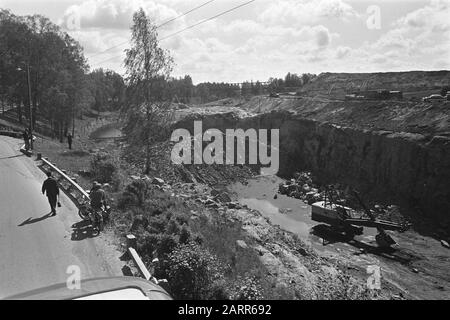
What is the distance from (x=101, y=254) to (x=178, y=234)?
93.9 inches

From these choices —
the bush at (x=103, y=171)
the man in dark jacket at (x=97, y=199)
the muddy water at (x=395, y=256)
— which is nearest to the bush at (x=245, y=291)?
the man in dark jacket at (x=97, y=199)

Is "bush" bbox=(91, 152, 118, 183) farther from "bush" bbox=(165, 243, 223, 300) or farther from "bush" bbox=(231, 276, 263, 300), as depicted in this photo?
"bush" bbox=(231, 276, 263, 300)

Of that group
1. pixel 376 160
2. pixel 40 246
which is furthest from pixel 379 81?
pixel 40 246

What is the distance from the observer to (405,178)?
39750mm

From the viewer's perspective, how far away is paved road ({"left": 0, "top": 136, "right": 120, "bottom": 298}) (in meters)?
10.1

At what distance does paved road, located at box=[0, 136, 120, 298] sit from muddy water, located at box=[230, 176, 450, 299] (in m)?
16.5

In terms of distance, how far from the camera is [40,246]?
12133 mm

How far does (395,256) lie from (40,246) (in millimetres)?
22585

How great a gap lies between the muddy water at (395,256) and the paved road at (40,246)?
650 inches

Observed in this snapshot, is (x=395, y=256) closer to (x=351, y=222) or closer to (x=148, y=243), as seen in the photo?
(x=351, y=222)

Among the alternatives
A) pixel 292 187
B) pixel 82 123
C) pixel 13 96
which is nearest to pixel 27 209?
pixel 292 187

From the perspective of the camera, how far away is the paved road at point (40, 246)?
33.3 feet

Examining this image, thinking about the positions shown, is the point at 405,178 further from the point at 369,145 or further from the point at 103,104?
the point at 103,104

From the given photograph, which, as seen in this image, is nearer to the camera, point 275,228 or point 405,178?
point 275,228
